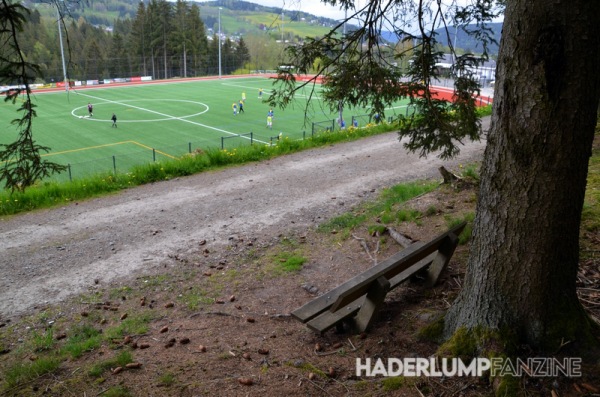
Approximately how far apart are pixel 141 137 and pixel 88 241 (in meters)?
25.2

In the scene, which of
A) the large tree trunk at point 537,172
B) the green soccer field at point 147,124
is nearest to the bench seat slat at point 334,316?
the large tree trunk at point 537,172

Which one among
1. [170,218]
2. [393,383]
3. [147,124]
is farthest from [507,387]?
[147,124]

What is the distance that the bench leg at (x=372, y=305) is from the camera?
4570mm

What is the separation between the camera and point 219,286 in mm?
7008

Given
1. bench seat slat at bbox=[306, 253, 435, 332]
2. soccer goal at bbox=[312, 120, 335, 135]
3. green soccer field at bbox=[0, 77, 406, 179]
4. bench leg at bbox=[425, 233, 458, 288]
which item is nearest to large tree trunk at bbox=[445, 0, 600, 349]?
bench seat slat at bbox=[306, 253, 435, 332]

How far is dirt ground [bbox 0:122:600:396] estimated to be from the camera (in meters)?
4.20

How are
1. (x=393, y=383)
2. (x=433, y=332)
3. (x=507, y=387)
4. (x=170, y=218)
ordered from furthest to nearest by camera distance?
(x=170, y=218) < (x=433, y=332) < (x=393, y=383) < (x=507, y=387)

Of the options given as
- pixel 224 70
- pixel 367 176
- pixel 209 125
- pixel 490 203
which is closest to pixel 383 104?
pixel 490 203

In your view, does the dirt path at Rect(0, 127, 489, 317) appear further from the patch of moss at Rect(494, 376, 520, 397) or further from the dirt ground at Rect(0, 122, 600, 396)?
the patch of moss at Rect(494, 376, 520, 397)

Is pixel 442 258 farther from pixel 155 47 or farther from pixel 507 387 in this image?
pixel 155 47

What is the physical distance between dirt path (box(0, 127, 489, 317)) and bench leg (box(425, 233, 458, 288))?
171 inches

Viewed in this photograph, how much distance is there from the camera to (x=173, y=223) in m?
10.1

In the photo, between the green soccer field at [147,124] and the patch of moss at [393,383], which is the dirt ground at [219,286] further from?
the green soccer field at [147,124]

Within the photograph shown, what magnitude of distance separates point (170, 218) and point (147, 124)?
2926 centimetres
